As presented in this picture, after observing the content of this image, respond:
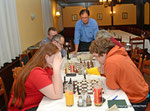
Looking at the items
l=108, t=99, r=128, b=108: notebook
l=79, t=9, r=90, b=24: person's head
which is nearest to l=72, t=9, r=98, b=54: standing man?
l=79, t=9, r=90, b=24: person's head

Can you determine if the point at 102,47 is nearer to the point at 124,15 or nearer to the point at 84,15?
the point at 84,15

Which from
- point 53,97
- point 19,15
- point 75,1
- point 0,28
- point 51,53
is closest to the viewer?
Result: point 53,97

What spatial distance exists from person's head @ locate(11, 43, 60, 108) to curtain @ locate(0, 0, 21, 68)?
1708 millimetres

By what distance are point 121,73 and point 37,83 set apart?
750mm

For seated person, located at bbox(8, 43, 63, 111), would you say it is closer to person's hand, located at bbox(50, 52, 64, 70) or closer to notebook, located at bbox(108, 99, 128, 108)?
person's hand, located at bbox(50, 52, 64, 70)

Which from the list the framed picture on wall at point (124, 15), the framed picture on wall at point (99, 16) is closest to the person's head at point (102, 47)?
the framed picture on wall at point (99, 16)

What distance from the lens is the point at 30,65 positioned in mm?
1739

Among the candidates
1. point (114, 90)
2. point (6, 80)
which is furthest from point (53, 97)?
point (6, 80)

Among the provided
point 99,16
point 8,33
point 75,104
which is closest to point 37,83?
point 75,104

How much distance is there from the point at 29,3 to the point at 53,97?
14.7 ft

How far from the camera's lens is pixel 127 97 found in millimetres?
1729

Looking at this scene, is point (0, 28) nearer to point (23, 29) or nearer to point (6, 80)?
point (6, 80)

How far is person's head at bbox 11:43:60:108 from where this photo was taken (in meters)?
1.67

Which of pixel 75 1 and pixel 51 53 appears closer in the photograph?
pixel 51 53
